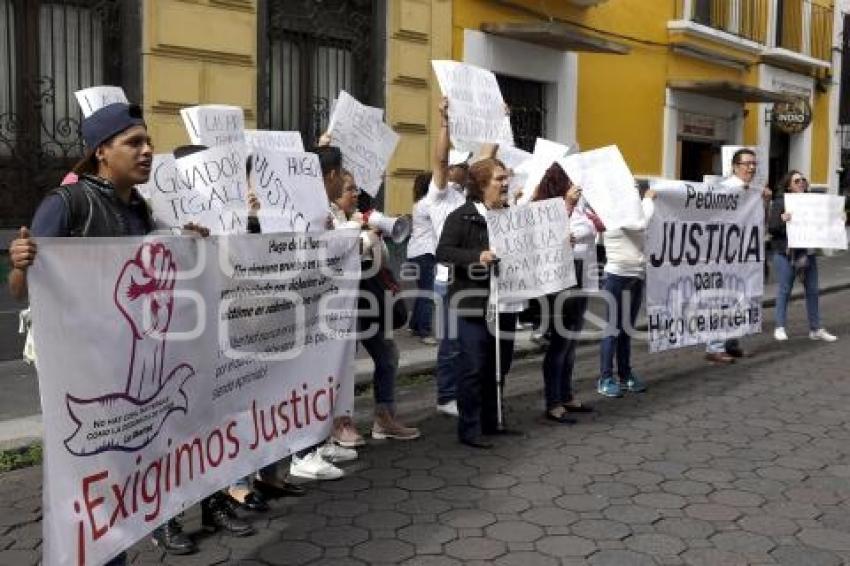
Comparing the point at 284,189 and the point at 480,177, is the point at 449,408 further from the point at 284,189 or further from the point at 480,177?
the point at 284,189

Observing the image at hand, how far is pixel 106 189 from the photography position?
3592mm

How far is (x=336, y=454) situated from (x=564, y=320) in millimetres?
1840

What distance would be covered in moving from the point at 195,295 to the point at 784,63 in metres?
19.0

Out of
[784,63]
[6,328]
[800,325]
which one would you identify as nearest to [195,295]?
[6,328]

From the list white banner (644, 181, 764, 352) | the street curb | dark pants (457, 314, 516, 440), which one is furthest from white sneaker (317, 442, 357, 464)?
white banner (644, 181, 764, 352)

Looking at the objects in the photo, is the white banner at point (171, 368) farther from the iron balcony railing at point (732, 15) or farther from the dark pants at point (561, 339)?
the iron balcony railing at point (732, 15)

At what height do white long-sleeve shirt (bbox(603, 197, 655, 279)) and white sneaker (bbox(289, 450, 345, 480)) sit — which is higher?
white long-sleeve shirt (bbox(603, 197, 655, 279))

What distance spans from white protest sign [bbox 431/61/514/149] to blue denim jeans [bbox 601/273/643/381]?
4.43 feet

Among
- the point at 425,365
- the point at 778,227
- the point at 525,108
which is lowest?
the point at 425,365

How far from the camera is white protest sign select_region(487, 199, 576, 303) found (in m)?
5.80

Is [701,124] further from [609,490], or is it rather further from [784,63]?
[609,490]

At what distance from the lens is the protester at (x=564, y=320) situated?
640 cm

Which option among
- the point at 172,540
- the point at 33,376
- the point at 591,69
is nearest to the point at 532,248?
the point at 172,540

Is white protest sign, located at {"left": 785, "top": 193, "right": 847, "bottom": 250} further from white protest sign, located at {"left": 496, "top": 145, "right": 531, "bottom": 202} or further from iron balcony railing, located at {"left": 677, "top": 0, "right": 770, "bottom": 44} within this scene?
iron balcony railing, located at {"left": 677, "top": 0, "right": 770, "bottom": 44}
